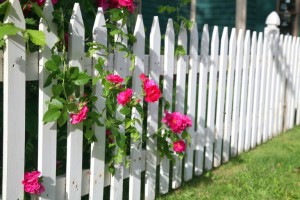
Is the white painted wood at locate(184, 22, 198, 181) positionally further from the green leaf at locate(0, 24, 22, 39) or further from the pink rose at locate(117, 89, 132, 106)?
the green leaf at locate(0, 24, 22, 39)

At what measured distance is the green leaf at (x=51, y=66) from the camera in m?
2.12

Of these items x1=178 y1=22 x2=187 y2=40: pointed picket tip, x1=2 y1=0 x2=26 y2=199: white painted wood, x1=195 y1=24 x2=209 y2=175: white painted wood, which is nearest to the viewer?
x1=2 y1=0 x2=26 y2=199: white painted wood

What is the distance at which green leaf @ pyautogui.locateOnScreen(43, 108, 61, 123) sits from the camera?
212 centimetres

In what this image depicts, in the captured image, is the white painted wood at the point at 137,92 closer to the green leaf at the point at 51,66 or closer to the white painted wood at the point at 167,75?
the white painted wood at the point at 167,75

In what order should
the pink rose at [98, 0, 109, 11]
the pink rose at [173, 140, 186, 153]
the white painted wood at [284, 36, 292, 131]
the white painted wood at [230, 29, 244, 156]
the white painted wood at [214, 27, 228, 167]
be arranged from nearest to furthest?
the pink rose at [98, 0, 109, 11] → the pink rose at [173, 140, 186, 153] → the white painted wood at [214, 27, 228, 167] → the white painted wood at [230, 29, 244, 156] → the white painted wood at [284, 36, 292, 131]

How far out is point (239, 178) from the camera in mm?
3666

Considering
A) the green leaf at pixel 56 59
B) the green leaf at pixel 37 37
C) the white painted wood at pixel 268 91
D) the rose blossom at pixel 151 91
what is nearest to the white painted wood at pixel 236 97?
the white painted wood at pixel 268 91

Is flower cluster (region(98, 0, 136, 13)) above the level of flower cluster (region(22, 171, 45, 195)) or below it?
above

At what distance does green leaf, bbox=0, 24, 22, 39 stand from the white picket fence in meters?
0.07

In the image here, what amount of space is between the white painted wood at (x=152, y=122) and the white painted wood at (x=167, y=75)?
0.10m

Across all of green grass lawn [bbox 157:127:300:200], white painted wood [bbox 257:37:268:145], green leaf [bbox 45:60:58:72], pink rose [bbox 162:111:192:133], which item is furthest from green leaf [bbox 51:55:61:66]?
white painted wood [bbox 257:37:268:145]

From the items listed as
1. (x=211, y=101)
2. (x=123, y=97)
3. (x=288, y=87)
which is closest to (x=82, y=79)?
(x=123, y=97)

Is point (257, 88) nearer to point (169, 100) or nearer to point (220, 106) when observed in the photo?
point (220, 106)

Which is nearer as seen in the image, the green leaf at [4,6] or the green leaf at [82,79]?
the green leaf at [4,6]
